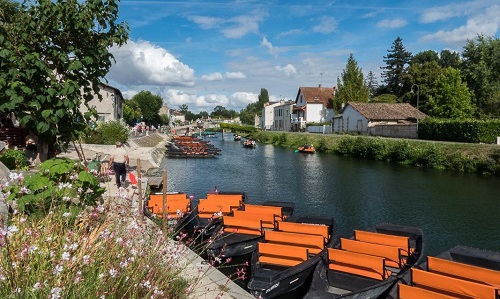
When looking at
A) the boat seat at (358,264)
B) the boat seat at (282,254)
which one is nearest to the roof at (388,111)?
the boat seat at (282,254)

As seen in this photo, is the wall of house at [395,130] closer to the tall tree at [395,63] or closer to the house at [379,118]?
the house at [379,118]

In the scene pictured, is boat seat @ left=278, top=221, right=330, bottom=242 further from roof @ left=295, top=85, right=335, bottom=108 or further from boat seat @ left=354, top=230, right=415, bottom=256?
roof @ left=295, top=85, right=335, bottom=108

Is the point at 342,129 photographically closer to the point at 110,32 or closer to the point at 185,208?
the point at 185,208

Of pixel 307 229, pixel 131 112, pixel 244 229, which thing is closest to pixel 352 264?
pixel 307 229

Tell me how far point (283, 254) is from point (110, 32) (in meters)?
7.21

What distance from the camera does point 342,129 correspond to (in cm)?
6631

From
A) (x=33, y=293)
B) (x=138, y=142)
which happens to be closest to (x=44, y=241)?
(x=33, y=293)

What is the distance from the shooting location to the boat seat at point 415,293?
24.2 ft

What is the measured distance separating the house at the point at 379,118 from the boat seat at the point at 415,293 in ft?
157

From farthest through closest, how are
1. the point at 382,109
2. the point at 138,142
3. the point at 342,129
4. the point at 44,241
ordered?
the point at 342,129, the point at 382,109, the point at 138,142, the point at 44,241

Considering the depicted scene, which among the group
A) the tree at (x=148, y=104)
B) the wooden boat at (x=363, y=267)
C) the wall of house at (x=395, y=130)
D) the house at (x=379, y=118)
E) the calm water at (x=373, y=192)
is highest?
the tree at (x=148, y=104)

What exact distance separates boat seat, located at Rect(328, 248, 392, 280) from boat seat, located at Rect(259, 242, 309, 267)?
759mm

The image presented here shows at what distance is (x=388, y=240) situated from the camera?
10781 millimetres

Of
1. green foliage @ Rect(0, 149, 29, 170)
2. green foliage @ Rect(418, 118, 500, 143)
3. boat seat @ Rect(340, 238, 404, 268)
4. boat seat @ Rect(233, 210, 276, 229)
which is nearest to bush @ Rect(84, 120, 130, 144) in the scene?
green foliage @ Rect(0, 149, 29, 170)
